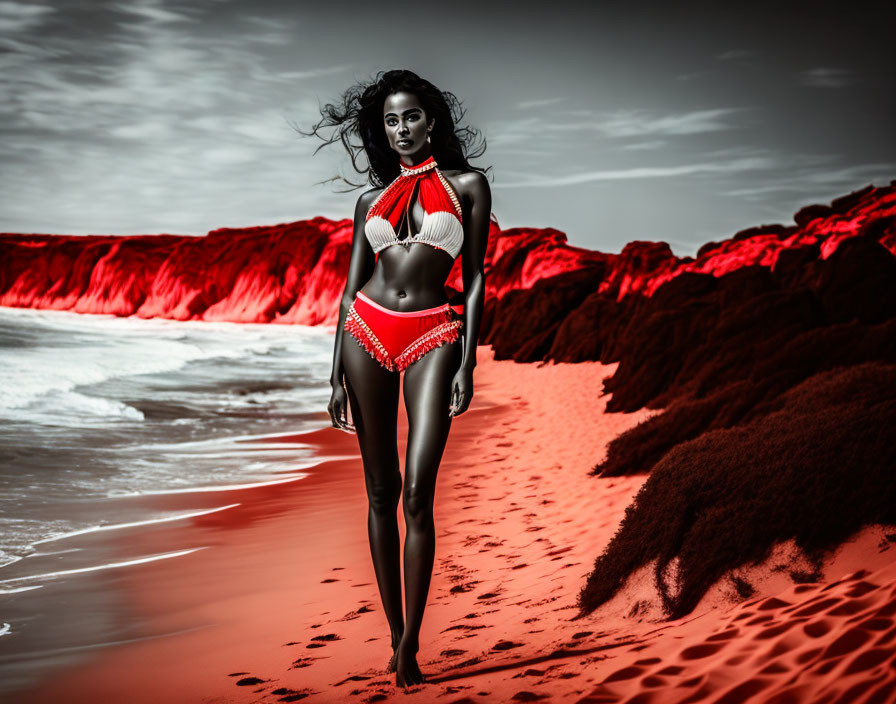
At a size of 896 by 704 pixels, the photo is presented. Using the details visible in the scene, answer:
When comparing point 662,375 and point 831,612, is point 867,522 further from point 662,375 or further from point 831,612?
point 662,375

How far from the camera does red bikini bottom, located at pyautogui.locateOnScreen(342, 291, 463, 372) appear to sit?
3.00m

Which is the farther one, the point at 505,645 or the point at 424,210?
the point at 505,645

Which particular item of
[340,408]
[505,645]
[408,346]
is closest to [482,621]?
[505,645]

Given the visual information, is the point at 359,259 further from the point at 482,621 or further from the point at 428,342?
the point at 482,621

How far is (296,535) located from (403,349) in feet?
10.0

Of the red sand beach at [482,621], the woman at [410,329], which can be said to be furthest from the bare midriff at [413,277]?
A: the red sand beach at [482,621]

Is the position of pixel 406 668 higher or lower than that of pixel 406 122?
lower

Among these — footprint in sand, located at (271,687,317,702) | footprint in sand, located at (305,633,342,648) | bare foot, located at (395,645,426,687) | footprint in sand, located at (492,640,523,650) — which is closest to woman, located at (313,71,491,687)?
bare foot, located at (395,645,426,687)

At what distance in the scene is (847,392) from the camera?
16.7 feet

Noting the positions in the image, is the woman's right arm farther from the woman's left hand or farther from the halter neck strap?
the woman's left hand

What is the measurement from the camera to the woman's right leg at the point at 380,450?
121 inches

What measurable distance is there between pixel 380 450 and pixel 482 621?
3.58ft

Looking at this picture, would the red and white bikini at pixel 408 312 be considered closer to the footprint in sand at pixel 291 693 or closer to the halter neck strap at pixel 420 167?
the halter neck strap at pixel 420 167

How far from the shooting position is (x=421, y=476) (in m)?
2.91
